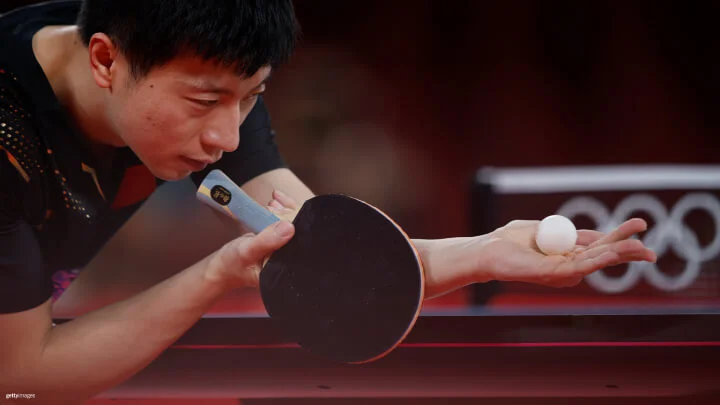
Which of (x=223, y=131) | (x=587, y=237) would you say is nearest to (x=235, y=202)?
(x=223, y=131)

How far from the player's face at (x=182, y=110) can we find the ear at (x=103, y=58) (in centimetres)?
2

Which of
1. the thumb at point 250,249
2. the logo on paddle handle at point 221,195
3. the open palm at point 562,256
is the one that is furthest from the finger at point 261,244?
the open palm at point 562,256

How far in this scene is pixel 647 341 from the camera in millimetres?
1235

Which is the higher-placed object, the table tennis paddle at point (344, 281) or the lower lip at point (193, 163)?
the lower lip at point (193, 163)

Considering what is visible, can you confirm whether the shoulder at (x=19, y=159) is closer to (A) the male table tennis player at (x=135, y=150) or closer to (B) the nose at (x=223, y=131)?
(A) the male table tennis player at (x=135, y=150)

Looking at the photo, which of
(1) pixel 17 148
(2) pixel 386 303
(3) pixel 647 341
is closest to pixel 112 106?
(1) pixel 17 148

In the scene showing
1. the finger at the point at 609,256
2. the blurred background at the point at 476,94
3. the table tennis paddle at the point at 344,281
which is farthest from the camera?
the blurred background at the point at 476,94

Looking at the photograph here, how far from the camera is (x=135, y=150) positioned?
1.27 m

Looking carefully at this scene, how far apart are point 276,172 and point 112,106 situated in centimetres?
38

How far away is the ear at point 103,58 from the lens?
1.20 meters

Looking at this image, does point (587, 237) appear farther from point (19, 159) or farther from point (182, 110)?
point (19, 159)

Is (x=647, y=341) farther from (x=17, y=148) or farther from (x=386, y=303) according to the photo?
(x=17, y=148)

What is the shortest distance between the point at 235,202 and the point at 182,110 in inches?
7.5

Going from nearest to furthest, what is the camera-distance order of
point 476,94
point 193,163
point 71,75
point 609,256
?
point 609,256
point 193,163
point 71,75
point 476,94
